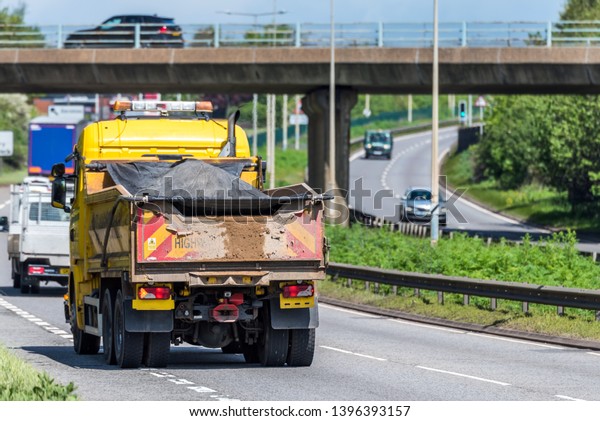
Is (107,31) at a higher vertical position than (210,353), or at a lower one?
higher

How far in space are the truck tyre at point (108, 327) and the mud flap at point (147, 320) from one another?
0.94m

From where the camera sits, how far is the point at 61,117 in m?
61.5

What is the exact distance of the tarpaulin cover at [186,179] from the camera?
58.3 ft

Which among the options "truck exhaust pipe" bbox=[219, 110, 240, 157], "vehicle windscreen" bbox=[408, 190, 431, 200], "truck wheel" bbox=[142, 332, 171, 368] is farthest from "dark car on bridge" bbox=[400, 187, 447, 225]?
"truck wheel" bbox=[142, 332, 171, 368]

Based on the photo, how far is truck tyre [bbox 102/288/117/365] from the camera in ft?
60.6

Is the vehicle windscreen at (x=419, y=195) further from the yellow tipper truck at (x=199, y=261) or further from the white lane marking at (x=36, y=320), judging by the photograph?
the yellow tipper truck at (x=199, y=261)

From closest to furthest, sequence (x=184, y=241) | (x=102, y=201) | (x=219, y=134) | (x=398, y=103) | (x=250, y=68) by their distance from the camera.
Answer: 1. (x=184, y=241)
2. (x=102, y=201)
3. (x=219, y=134)
4. (x=250, y=68)
5. (x=398, y=103)

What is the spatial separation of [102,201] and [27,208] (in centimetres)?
1707

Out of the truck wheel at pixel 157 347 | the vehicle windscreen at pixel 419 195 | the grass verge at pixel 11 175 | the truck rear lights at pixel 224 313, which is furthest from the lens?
the grass verge at pixel 11 175

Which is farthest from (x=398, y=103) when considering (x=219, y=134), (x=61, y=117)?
(x=219, y=134)

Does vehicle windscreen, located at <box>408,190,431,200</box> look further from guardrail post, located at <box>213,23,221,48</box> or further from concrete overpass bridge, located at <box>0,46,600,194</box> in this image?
guardrail post, located at <box>213,23,221,48</box>

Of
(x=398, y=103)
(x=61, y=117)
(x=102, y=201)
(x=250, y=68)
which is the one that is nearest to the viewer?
(x=102, y=201)

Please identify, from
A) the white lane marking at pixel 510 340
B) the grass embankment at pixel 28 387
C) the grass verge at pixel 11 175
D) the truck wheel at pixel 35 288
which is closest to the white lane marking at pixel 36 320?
the truck wheel at pixel 35 288

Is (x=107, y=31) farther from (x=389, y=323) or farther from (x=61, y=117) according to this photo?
(x=389, y=323)
